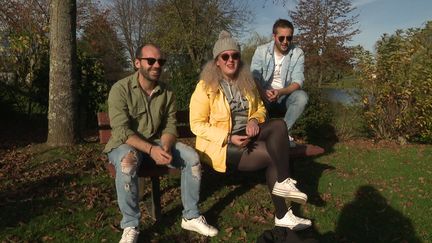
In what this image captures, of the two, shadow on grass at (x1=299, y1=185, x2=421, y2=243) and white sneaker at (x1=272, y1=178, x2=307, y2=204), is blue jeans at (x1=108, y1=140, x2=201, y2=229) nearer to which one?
white sneaker at (x1=272, y1=178, x2=307, y2=204)

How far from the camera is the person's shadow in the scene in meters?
3.99

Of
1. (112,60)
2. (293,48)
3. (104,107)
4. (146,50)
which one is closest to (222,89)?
(146,50)

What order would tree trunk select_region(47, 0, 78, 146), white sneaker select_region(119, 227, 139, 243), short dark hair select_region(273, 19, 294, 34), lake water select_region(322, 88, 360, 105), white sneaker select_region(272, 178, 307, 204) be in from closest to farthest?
white sneaker select_region(119, 227, 139, 243), white sneaker select_region(272, 178, 307, 204), short dark hair select_region(273, 19, 294, 34), tree trunk select_region(47, 0, 78, 146), lake water select_region(322, 88, 360, 105)

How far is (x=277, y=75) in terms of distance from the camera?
5574 mm

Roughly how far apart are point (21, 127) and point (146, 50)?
7.68m

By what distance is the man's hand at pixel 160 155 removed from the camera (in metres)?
3.77

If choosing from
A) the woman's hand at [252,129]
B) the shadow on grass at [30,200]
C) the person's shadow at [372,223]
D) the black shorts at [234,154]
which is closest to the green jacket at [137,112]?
the black shorts at [234,154]

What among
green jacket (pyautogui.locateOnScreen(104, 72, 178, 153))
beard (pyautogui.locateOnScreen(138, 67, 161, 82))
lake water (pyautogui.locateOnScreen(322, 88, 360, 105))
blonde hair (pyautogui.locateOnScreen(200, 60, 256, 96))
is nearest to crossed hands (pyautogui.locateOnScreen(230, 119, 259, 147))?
blonde hair (pyautogui.locateOnScreen(200, 60, 256, 96))

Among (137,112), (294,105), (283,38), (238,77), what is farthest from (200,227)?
(283,38)

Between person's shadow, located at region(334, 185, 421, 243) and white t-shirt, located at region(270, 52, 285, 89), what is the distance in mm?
1711

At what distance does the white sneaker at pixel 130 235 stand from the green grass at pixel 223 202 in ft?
0.82

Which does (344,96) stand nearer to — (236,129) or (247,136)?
(236,129)

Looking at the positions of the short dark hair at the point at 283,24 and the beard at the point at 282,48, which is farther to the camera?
the beard at the point at 282,48

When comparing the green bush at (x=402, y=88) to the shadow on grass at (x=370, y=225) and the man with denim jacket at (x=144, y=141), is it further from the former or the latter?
the man with denim jacket at (x=144, y=141)
